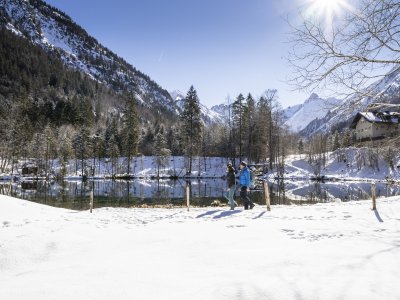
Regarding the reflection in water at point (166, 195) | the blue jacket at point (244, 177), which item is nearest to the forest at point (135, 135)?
the reflection in water at point (166, 195)

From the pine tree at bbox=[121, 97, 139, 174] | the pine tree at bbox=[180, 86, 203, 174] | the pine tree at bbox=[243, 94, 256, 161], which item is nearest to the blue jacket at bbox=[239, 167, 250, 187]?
the pine tree at bbox=[180, 86, 203, 174]

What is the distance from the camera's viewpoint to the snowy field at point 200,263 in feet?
13.3

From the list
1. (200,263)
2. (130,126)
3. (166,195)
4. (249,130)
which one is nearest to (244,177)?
(200,263)

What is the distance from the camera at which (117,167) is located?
69.1 metres

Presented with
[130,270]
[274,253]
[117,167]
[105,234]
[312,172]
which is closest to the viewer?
[130,270]

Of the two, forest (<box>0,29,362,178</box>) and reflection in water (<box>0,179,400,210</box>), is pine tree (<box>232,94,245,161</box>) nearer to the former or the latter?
forest (<box>0,29,362,178</box>)

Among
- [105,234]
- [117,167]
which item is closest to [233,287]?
[105,234]

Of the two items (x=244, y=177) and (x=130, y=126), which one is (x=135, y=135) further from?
(x=244, y=177)

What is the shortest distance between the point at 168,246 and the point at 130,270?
1.94 metres

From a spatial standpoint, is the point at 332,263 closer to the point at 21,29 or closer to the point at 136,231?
the point at 136,231

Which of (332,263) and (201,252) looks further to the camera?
(201,252)

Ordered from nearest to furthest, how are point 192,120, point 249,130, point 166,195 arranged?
1. point 166,195
2. point 192,120
3. point 249,130

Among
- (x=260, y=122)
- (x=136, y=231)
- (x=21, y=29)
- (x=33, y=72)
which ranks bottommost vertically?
(x=136, y=231)

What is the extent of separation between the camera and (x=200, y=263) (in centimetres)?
546
